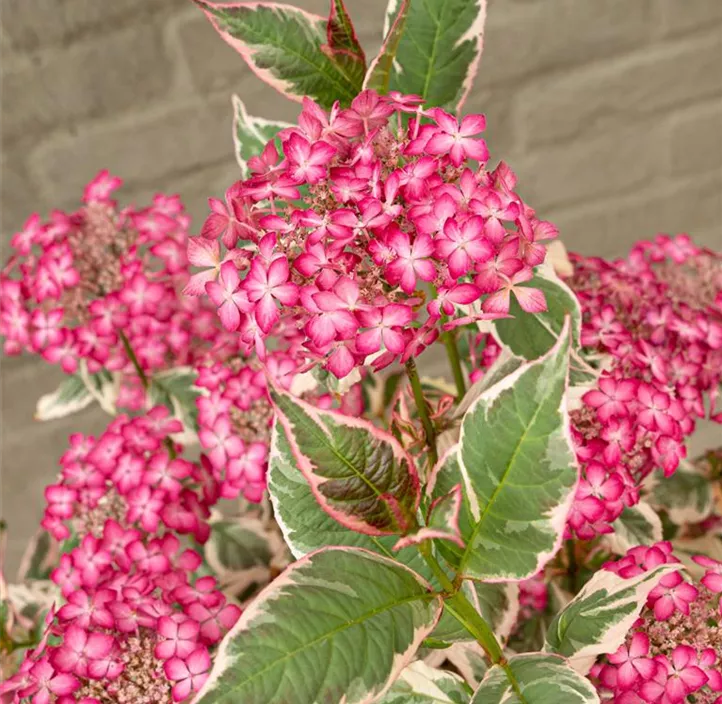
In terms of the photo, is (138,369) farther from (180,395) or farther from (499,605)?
(499,605)

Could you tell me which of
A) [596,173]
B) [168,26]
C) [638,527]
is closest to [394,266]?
[638,527]

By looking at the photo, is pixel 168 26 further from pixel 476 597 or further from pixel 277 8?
pixel 476 597

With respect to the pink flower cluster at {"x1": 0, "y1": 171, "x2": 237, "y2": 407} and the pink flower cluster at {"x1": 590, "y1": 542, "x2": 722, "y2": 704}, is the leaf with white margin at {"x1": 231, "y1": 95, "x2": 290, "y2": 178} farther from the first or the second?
the pink flower cluster at {"x1": 590, "y1": 542, "x2": 722, "y2": 704}

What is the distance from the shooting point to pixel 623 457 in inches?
23.9

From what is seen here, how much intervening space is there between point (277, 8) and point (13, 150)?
689 millimetres

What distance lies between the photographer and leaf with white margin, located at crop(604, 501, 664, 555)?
0.68 m

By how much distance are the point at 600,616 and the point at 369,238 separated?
256mm

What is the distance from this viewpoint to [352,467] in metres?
0.45

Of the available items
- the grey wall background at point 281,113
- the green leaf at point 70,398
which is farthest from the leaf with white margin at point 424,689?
the grey wall background at point 281,113

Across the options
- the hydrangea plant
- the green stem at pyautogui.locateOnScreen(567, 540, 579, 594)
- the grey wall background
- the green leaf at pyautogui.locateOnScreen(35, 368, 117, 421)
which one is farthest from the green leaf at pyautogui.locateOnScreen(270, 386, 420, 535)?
the grey wall background

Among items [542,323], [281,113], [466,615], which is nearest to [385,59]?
[542,323]

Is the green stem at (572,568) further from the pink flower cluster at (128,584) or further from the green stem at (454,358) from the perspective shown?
the pink flower cluster at (128,584)

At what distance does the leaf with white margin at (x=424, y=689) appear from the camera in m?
0.55

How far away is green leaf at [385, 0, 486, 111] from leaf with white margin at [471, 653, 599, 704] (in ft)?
1.23
